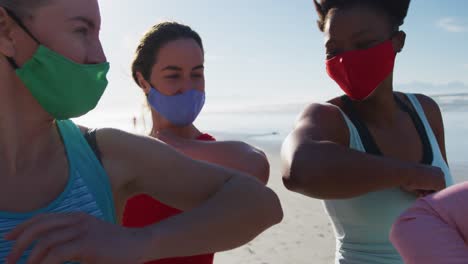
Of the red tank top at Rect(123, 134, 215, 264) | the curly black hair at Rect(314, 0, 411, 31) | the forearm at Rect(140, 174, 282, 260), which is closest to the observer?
the forearm at Rect(140, 174, 282, 260)

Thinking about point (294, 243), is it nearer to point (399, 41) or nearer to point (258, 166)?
point (258, 166)

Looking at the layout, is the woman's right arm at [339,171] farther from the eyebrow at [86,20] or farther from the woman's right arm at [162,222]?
the eyebrow at [86,20]

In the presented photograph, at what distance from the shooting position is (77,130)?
1612 millimetres

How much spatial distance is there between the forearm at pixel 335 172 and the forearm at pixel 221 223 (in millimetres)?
157

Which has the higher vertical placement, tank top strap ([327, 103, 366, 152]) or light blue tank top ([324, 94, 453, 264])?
tank top strap ([327, 103, 366, 152])

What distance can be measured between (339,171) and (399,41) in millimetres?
873

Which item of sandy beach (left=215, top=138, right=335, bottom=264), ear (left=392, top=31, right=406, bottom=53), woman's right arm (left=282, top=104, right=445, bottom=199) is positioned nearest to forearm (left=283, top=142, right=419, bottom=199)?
woman's right arm (left=282, top=104, right=445, bottom=199)

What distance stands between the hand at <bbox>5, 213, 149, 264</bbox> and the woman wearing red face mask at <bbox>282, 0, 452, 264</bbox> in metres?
0.72

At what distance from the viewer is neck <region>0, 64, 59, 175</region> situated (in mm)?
1462

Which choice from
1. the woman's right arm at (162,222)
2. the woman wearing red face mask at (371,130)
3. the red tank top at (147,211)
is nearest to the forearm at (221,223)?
the woman's right arm at (162,222)

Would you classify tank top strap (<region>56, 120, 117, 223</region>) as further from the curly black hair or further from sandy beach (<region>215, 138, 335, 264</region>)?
sandy beach (<region>215, 138, 335, 264</region>)

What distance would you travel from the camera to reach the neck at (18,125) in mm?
1462

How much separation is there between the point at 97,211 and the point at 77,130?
312 millimetres

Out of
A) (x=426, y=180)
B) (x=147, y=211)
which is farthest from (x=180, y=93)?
(x=426, y=180)
